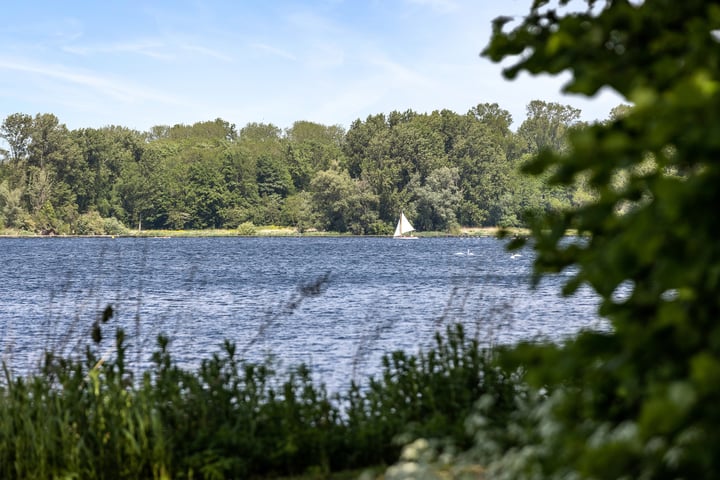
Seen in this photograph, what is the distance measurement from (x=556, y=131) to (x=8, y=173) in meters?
74.1

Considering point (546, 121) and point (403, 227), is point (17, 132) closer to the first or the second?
point (403, 227)

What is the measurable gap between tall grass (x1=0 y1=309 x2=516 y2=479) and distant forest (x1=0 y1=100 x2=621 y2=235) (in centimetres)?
9565

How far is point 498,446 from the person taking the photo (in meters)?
4.11

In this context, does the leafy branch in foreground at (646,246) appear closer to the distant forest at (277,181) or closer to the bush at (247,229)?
the distant forest at (277,181)

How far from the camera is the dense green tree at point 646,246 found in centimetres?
214

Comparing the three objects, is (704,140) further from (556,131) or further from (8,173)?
(556,131)

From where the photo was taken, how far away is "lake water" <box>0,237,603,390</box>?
9219 mm

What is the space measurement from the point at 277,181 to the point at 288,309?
111006 mm

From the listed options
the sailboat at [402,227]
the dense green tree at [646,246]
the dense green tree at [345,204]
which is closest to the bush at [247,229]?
the dense green tree at [345,204]

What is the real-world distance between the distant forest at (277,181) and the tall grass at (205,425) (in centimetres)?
9565

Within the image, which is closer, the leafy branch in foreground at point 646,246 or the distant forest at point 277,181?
the leafy branch in foreground at point 646,246

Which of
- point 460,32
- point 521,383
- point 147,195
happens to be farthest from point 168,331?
point 147,195

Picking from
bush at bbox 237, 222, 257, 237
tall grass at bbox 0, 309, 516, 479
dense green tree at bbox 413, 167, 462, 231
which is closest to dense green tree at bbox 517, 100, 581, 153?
dense green tree at bbox 413, 167, 462, 231

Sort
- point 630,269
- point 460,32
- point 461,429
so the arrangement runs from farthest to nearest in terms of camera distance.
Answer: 1. point 460,32
2. point 461,429
3. point 630,269
